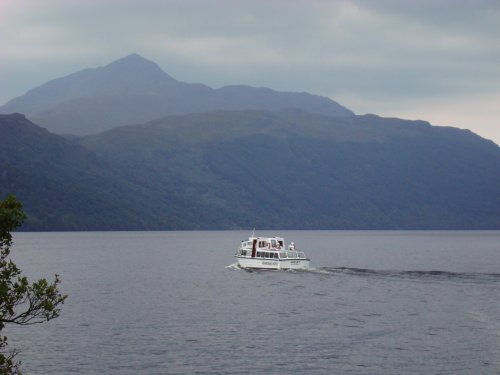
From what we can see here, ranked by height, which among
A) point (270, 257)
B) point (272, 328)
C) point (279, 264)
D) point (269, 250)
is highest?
point (269, 250)

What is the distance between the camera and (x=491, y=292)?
120 m

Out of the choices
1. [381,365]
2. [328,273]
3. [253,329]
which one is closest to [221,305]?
[253,329]

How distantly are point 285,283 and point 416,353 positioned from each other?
6753 cm

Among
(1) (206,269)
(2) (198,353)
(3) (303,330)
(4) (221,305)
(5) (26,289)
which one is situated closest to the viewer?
(5) (26,289)

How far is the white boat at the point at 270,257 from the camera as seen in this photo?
528 ft

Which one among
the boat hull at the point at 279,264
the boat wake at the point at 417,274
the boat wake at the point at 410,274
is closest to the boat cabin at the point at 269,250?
the boat hull at the point at 279,264

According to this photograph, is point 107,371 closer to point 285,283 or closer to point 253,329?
point 253,329

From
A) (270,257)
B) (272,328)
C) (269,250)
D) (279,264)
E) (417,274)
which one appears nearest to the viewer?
(272,328)

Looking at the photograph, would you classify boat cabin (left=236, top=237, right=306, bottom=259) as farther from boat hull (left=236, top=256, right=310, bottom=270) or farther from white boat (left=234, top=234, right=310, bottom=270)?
boat hull (left=236, top=256, right=310, bottom=270)

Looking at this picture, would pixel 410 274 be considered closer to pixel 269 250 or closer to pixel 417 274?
pixel 417 274

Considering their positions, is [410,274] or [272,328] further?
[410,274]

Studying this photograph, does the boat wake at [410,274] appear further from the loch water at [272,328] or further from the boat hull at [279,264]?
the loch water at [272,328]

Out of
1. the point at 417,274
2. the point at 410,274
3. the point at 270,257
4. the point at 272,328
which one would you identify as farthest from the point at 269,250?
the point at 272,328

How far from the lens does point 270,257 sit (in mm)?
161625
